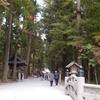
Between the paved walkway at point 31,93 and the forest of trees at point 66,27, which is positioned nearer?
the paved walkway at point 31,93

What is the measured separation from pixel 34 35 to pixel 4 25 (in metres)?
16.3

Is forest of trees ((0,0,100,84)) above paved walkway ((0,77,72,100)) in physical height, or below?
above

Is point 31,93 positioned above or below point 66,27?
below

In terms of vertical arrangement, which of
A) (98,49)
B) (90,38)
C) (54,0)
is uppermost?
(54,0)

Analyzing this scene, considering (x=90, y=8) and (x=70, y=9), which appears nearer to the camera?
(x=90, y=8)

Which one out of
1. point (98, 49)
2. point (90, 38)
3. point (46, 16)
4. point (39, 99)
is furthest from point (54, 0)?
point (39, 99)

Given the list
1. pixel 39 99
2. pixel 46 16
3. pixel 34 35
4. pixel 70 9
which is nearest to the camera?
pixel 39 99

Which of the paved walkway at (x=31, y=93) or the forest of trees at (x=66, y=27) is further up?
the forest of trees at (x=66, y=27)

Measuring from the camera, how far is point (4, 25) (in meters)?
32.8

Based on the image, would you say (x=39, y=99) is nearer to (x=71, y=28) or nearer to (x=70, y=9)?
(x=71, y=28)

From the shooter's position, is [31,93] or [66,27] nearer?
[31,93]

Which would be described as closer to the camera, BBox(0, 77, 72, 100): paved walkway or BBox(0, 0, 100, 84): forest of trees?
BBox(0, 77, 72, 100): paved walkway

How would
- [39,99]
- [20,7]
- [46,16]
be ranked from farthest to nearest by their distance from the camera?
1. [46,16]
2. [20,7]
3. [39,99]

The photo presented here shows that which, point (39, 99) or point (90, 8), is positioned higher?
point (90, 8)
